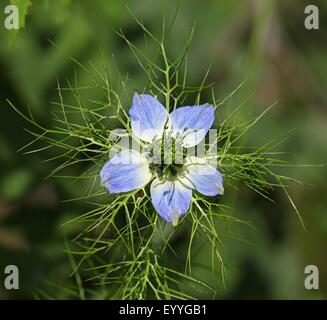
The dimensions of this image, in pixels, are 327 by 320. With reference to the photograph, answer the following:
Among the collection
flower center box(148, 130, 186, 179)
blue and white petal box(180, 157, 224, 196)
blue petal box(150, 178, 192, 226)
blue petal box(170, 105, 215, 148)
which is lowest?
blue petal box(150, 178, 192, 226)

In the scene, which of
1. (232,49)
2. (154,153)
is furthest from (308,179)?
(154,153)

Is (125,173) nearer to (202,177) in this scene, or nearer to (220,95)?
(202,177)

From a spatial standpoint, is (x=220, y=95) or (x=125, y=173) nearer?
(x=125, y=173)

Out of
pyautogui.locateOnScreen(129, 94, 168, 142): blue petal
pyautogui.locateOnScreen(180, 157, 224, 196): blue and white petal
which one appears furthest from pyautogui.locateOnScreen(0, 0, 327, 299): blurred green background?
pyautogui.locateOnScreen(180, 157, 224, 196): blue and white petal

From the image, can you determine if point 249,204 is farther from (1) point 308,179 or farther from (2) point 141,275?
(2) point 141,275

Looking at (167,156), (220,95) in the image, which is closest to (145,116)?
(167,156)

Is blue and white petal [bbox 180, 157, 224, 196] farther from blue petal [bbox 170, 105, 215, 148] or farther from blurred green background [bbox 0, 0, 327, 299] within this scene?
blurred green background [bbox 0, 0, 327, 299]
